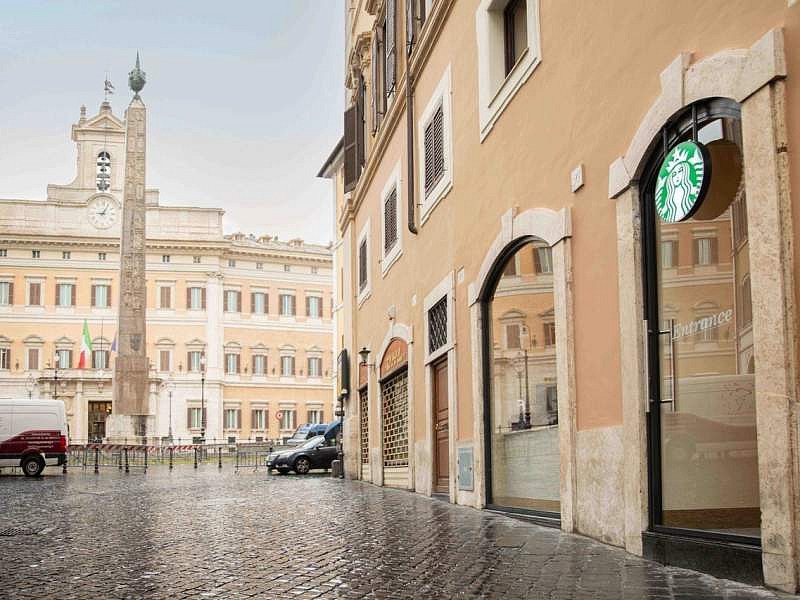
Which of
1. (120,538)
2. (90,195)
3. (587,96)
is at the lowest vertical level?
(120,538)

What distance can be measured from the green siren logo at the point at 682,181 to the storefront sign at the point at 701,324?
24.9 inches

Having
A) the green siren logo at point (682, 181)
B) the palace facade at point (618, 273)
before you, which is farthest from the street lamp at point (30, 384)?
Result: the green siren logo at point (682, 181)

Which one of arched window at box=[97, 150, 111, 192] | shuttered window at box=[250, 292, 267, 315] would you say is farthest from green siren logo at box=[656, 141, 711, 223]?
arched window at box=[97, 150, 111, 192]

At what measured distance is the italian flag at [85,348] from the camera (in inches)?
2579

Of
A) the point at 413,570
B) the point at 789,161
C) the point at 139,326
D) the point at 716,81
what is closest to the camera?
the point at 789,161

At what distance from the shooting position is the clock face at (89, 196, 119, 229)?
72.6m

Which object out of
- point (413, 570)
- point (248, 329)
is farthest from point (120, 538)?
point (248, 329)

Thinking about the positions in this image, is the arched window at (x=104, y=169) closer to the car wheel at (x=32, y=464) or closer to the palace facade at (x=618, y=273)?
the car wheel at (x=32, y=464)

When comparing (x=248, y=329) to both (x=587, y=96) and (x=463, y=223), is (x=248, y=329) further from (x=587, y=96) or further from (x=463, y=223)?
(x=587, y=96)

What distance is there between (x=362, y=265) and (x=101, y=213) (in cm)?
5256

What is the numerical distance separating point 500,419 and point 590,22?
179 inches

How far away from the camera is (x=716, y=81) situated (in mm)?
6043

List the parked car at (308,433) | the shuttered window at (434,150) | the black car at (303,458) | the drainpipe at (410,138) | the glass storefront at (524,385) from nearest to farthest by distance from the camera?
1. the glass storefront at (524,385)
2. the shuttered window at (434,150)
3. the drainpipe at (410,138)
4. the black car at (303,458)
5. the parked car at (308,433)

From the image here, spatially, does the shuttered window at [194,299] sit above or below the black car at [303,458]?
above
